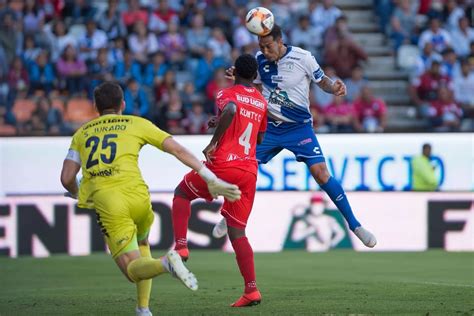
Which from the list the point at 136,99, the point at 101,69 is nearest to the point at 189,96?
the point at 136,99

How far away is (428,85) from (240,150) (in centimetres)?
1301

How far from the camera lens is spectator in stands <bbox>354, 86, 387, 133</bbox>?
22.1 meters

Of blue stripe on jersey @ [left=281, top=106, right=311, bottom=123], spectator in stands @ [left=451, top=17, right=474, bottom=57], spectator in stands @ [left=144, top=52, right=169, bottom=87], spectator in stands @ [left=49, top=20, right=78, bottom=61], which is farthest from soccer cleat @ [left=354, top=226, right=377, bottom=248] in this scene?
spectator in stands @ [left=451, top=17, right=474, bottom=57]

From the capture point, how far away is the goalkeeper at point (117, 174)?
9273 millimetres

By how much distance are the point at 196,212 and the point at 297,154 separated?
5953 mm

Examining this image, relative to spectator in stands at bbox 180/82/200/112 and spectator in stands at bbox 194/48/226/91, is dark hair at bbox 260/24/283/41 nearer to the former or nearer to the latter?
spectator in stands at bbox 180/82/200/112

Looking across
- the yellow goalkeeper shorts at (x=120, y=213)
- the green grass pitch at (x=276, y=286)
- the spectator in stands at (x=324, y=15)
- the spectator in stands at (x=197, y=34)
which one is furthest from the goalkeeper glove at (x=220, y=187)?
the spectator in stands at (x=324, y=15)

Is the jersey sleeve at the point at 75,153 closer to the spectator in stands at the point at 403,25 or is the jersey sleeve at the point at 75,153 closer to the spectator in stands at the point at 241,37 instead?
the spectator in stands at the point at 241,37

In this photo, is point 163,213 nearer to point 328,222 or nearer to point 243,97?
point 328,222

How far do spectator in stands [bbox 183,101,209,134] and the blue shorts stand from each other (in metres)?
7.85

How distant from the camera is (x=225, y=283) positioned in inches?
543

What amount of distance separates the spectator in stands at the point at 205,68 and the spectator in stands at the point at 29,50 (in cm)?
310

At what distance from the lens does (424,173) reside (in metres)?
19.8

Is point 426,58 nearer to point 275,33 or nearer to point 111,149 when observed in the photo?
point 275,33
